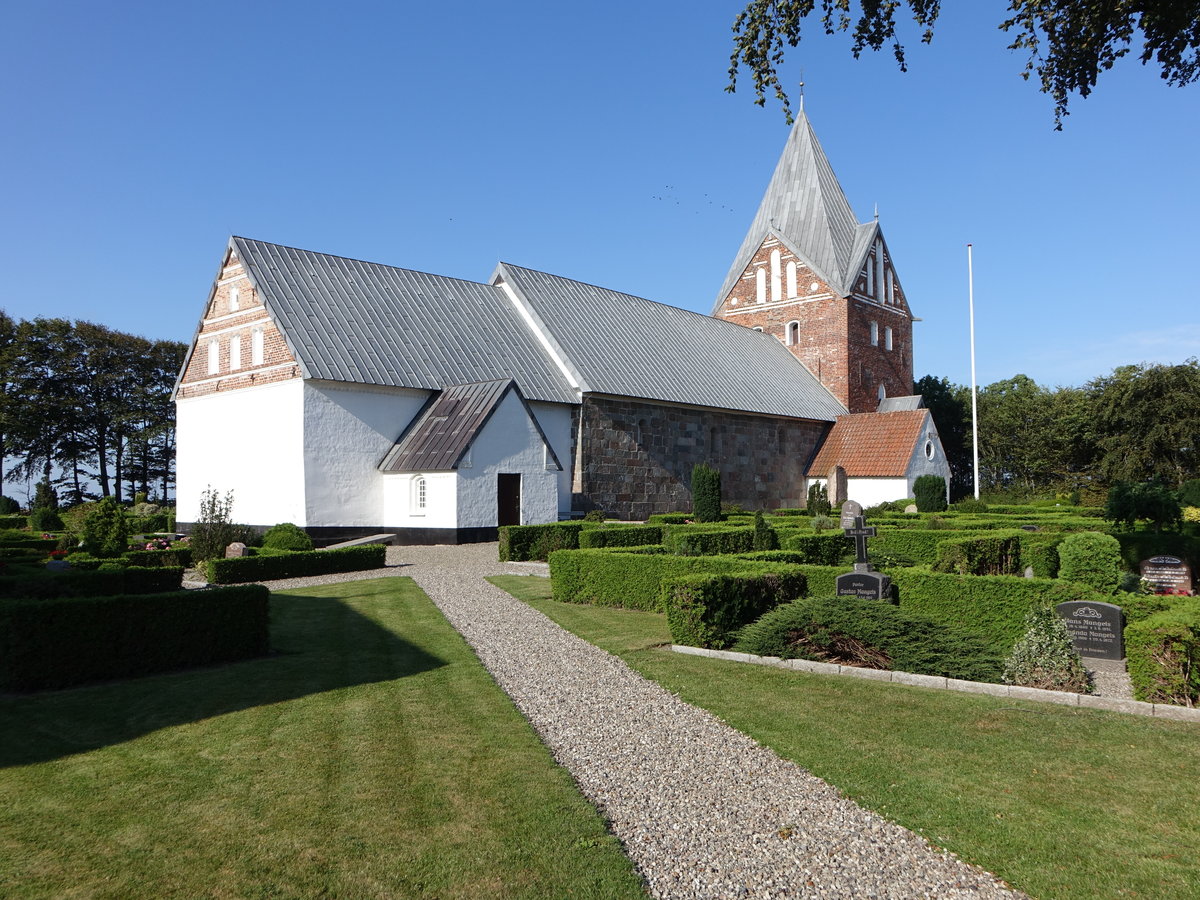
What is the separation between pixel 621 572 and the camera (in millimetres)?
11500

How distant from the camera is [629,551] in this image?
12.1 metres

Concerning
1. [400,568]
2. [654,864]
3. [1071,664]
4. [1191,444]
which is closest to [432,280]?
[400,568]

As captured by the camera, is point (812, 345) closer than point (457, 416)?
No

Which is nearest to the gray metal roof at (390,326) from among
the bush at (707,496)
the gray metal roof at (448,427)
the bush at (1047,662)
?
the gray metal roof at (448,427)

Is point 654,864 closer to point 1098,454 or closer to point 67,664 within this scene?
point 67,664

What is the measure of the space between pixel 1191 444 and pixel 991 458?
413 inches

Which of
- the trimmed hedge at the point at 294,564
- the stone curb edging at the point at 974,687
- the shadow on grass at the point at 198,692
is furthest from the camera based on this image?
the trimmed hedge at the point at 294,564

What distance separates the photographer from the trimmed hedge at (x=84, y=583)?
8219 millimetres

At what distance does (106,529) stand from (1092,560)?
1533 cm

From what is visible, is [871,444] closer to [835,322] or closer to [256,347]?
[835,322]

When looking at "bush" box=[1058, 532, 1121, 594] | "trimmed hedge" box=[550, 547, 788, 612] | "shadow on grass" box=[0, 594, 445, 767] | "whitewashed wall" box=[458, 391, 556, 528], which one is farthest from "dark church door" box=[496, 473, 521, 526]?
"bush" box=[1058, 532, 1121, 594]

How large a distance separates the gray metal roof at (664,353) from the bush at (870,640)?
664 inches

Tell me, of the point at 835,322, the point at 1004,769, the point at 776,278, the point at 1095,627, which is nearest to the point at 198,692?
the point at 1004,769

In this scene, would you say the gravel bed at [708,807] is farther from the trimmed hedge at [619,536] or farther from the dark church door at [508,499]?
the dark church door at [508,499]
